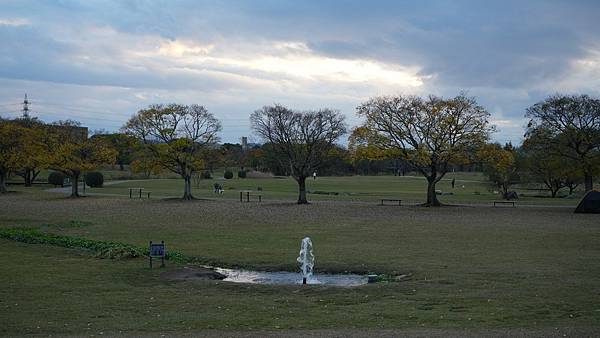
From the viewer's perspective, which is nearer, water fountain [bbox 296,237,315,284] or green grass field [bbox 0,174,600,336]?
green grass field [bbox 0,174,600,336]

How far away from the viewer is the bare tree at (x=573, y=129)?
44.4m

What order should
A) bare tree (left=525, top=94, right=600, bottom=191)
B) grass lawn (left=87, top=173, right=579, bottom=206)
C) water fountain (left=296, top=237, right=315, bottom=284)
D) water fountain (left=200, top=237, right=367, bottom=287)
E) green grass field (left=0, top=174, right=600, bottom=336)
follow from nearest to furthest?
green grass field (left=0, top=174, right=600, bottom=336), water fountain (left=200, top=237, right=367, bottom=287), water fountain (left=296, top=237, right=315, bottom=284), bare tree (left=525, top=94, right=600, bottom=191), grass lawn (left=87, top=173, right=579, bottom=206)

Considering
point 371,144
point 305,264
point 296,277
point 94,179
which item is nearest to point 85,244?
point 296,277

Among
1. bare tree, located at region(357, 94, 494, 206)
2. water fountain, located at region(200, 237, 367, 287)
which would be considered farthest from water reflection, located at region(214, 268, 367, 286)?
bare tree, located at region(357, 94, 494, 206)

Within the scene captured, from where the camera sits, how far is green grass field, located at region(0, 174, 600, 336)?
36.2ft

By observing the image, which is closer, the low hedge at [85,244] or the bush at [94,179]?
the low hedge at [85,244]

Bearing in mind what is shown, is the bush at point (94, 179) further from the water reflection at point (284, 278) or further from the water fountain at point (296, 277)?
the water reflection at point (284, 278)

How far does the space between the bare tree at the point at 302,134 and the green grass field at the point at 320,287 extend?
18393mm

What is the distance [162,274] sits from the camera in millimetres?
17234

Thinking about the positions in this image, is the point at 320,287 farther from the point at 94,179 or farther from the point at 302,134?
the point at 94,179

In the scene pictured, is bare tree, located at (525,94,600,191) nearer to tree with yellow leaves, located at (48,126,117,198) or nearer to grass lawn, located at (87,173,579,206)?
grass lawn, located at (87,173,579,206)

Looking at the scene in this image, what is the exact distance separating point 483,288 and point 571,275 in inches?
125

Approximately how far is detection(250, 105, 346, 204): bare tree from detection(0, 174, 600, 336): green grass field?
1839cm

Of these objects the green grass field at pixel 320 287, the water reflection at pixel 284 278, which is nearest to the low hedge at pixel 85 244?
the green grass field at pixel 320 287
